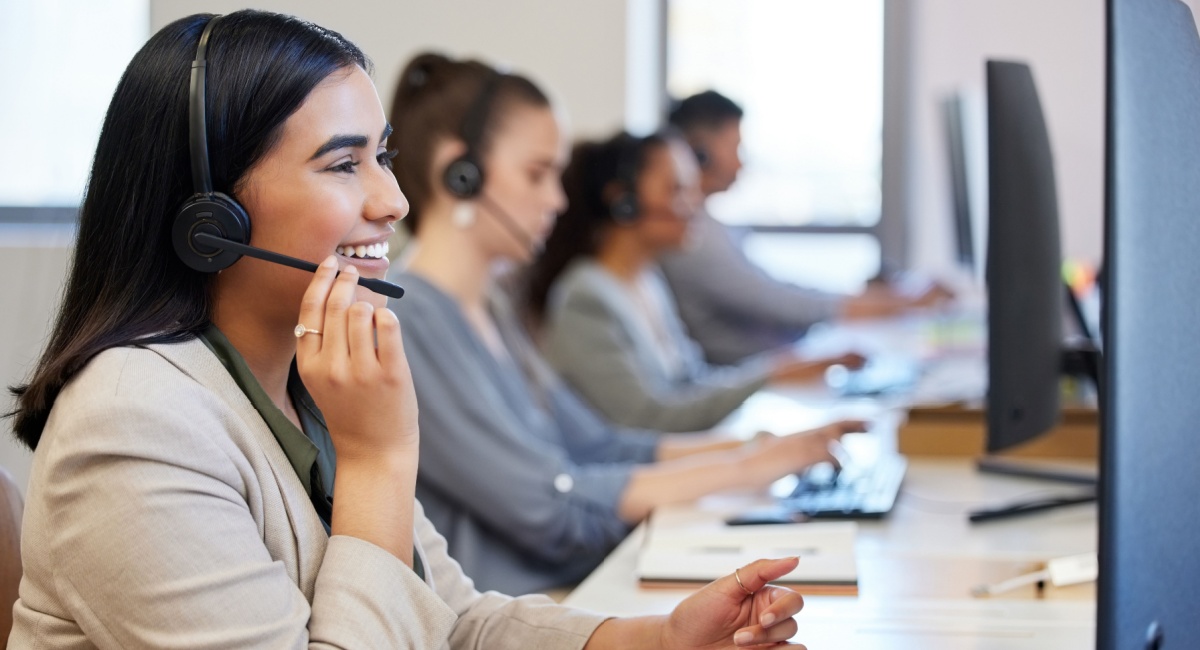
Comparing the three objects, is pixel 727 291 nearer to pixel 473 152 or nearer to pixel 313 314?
pixel 473 152

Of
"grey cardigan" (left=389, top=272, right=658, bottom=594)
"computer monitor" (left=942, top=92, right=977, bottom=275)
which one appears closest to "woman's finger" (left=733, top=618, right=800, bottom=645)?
"grey cardigan" (left=389, top=272, right=658, bottom=594)

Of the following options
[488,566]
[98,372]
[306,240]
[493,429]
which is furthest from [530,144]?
[98,372]

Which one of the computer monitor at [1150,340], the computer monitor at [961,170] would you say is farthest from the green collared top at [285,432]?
the computer monitor at [961,170]

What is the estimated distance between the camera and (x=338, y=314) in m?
0.78

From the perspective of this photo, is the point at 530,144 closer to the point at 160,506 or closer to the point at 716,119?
the point at 160,506

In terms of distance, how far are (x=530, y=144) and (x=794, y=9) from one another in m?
2.97

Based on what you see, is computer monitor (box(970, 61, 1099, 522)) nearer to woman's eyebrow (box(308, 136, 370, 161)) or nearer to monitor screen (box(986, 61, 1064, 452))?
monitor screen (box(986, 61, 1064, 452))

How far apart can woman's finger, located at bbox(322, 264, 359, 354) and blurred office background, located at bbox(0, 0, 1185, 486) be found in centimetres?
93

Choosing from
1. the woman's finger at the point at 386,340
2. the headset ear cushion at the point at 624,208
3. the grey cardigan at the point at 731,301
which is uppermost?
the woman's finger at the point at 386,340

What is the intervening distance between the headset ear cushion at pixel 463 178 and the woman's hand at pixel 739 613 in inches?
38.1

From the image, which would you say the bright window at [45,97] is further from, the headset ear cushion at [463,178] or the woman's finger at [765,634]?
the woman's finger at [765,634]

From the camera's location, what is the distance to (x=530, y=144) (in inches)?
70.9

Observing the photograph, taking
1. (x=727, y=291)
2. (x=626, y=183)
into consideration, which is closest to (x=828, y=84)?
(x=727, y=291)

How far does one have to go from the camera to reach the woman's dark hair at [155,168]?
78cm
